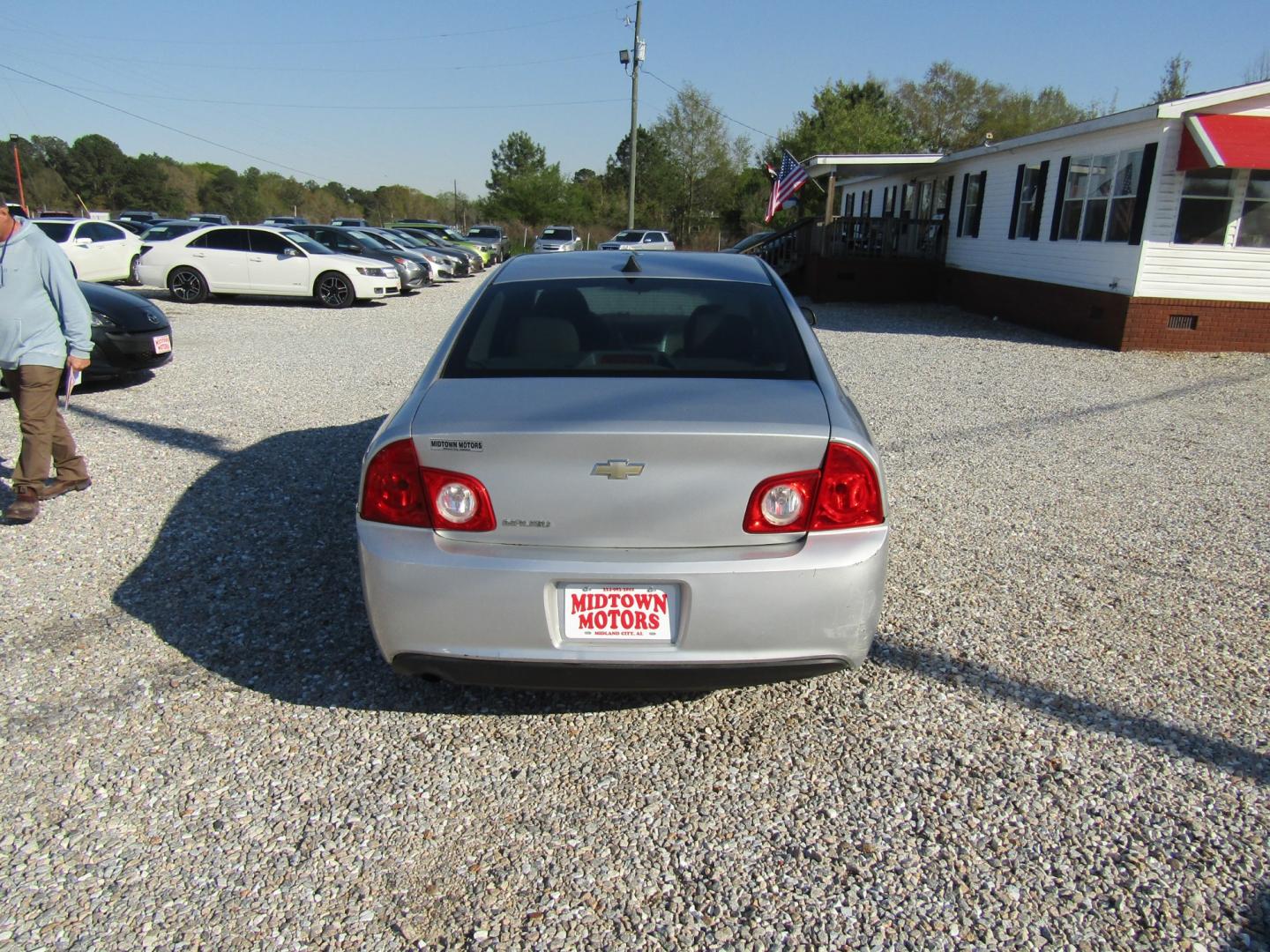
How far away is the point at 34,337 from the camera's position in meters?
4.86

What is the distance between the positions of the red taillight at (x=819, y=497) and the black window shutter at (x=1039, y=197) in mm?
15964

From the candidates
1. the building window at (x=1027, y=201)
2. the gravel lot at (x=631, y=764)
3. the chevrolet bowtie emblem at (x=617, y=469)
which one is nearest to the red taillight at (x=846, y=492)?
the chevrolet bowtie emblem at (x=617, y=469)

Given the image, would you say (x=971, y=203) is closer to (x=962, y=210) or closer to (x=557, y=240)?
(x=962, y=210)

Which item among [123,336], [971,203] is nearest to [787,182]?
[971,203]

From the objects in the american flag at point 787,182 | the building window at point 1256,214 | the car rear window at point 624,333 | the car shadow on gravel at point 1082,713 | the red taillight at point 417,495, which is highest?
the american flag at point 787,182

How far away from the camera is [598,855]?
2480mm

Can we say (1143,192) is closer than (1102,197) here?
Yes

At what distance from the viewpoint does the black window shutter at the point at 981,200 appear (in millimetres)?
19453

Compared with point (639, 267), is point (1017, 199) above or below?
above

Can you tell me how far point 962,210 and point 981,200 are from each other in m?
1.28

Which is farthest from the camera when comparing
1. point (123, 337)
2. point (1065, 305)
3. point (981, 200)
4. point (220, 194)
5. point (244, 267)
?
point (220, 194)

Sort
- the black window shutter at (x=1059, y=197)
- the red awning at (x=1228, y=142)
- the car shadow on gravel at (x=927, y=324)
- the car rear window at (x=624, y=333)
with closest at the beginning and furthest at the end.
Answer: the car rear window at (x=624, y=333) < the red awning at (x=1228, y=142) < the car shadow on gravel at (x=927, y=324) < the black window shutter at (x=1059, y=197)

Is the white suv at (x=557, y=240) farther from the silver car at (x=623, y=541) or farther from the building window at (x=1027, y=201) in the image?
the silver car at (x=623, y=541)

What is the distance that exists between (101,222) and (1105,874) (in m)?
21.8
